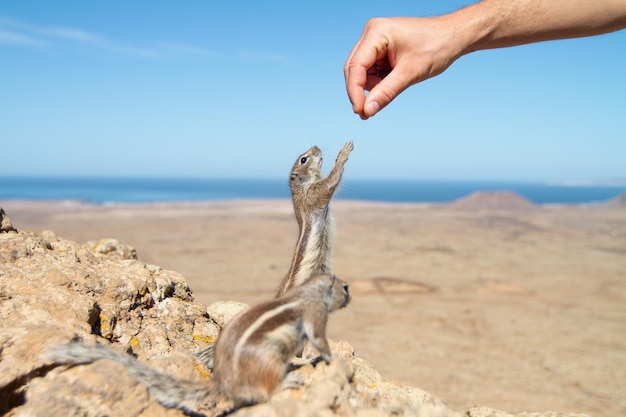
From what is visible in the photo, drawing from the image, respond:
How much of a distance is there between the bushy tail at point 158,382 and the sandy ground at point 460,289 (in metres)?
9.14

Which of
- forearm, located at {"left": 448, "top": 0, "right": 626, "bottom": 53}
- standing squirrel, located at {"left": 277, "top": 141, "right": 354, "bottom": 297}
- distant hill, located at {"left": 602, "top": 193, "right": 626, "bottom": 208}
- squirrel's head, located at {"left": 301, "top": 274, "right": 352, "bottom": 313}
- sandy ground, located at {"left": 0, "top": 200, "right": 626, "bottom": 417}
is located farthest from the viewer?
distant hill, located at {"left": 602, "top": 193, "right": 626, "bottom": 208}

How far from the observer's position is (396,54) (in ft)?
13.8

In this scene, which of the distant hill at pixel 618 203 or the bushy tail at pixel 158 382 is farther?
the distant hill at pixel 618 203

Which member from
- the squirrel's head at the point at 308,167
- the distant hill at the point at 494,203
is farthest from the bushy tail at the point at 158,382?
the distant hill at the point at 494,203

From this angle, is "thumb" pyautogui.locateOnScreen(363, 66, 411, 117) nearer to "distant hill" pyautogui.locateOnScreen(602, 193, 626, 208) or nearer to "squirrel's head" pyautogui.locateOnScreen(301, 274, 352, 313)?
"squirrel's head" pyautogui.locateOnScreen(301, 274, 352, 313)

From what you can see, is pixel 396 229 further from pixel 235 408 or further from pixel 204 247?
pixel 235 408

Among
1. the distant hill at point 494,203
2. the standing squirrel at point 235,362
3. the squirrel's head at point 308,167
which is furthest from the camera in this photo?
the distant hill at point 494,203

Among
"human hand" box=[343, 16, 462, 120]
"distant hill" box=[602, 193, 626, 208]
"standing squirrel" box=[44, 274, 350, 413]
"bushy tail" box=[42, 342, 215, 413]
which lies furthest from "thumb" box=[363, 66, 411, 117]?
"distant hill" box=[602, 193, 626, 208]

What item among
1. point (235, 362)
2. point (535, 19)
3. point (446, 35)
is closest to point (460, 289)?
point (535, 19)

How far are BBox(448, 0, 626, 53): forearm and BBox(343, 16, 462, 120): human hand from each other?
22cm

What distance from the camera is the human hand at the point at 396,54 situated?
4.12 m

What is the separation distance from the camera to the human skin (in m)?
4.15

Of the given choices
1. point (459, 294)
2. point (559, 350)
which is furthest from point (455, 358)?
point (459, 294)

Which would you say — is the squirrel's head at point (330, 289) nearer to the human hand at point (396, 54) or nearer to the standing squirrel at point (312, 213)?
the standing squirrel at point (312, 213)
